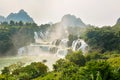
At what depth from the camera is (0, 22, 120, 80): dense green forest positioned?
26375 millimetres

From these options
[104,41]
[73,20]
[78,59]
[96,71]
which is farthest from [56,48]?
[73,20]

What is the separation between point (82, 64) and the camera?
4806 cm

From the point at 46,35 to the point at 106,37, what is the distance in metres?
39.0

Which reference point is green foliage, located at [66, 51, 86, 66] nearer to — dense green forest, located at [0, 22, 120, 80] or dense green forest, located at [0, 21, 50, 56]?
dense green forest, located at [0, 22, 120, 80]

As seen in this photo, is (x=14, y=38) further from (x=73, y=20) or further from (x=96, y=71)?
(x=73, y=20)

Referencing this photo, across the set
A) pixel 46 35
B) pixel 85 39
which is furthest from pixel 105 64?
pixel 46 35

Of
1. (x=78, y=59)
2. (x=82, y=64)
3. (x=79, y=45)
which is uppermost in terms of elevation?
(x=79, y=45)

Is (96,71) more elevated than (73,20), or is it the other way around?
Result: (73,20)

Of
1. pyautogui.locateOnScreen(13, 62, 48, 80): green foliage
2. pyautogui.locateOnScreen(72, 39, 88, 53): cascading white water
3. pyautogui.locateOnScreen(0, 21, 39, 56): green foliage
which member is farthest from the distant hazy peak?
pyautogui.locateOnScreen(13, 62, 48, 80): green foliage

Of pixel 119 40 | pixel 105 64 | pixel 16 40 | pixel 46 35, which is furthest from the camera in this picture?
pixel 46 35

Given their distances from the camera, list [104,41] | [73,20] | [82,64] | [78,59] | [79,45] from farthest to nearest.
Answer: [73,20] → [79,45] → [104,41] → [82,64] → [78,59]

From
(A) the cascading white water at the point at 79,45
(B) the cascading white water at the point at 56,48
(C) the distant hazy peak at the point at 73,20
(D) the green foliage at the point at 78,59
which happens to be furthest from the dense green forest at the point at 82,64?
(C) the distant hazy peak at the point at 73,20

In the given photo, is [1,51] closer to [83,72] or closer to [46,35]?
[46,35]

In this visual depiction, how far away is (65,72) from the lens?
34.8 meters
